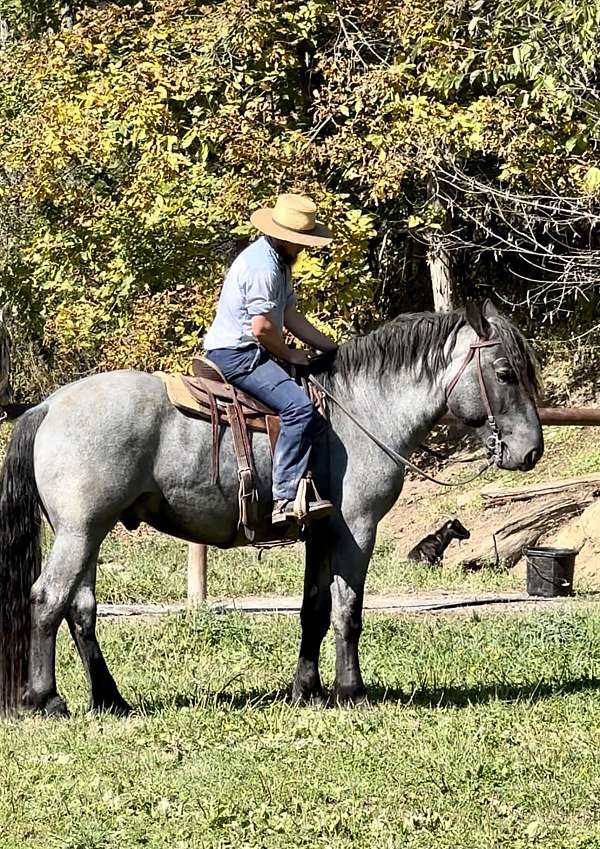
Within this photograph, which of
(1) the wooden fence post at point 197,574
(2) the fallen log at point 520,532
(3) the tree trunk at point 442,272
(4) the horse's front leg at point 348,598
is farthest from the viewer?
(3) the tree trunk at point 442,272

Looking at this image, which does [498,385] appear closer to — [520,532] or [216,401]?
[216,401]

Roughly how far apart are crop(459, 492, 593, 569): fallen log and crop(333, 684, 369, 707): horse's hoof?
6947mm

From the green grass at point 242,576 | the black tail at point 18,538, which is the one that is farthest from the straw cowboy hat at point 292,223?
the green grass at point 242,576

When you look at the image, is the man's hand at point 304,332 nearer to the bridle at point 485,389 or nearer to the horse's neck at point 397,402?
the horse's neck at point 397,402

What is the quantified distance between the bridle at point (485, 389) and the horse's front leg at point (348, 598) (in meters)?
0.83

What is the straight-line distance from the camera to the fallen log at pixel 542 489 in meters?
15.3

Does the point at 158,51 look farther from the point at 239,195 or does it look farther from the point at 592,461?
the point at 592,461

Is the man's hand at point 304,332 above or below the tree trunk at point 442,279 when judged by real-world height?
above

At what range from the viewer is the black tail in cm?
736

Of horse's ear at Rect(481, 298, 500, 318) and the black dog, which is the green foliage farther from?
horse's ear at Rect(481, 298, 500, 318)

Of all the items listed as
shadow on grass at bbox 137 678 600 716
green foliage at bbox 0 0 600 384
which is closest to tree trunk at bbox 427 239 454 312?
green foliage at bbox 0 0 600 384

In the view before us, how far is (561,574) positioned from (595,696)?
4489 mm

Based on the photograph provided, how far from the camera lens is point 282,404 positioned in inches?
295

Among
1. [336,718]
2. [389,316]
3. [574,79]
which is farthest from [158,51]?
[336,718]
